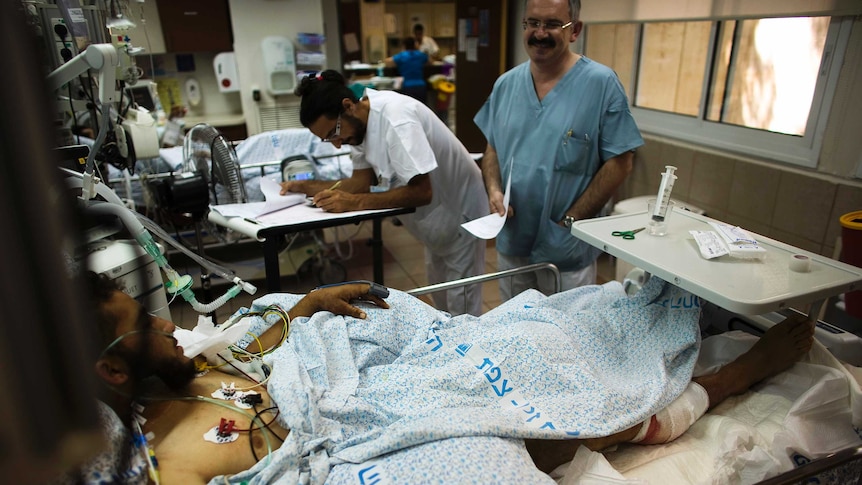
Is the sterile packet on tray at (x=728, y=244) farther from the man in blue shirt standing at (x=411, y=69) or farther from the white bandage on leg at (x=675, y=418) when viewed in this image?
the man in blue shirt standing at (x=411, y=69)

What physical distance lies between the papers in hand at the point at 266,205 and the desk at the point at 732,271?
1.26 meters

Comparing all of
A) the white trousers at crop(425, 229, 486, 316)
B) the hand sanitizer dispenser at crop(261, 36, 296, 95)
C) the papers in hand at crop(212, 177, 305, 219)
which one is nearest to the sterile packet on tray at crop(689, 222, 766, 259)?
the white trousers at crop(425, 229, 486, 316)

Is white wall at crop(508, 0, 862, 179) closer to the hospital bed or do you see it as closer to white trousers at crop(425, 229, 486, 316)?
white trousers at crop(425, 229, 486, 316)

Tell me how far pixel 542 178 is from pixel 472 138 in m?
3.13

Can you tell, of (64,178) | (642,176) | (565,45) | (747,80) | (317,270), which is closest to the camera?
(64,178)

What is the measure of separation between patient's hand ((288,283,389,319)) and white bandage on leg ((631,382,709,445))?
0.74m

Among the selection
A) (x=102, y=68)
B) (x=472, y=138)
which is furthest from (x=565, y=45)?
(x=472, y=138)

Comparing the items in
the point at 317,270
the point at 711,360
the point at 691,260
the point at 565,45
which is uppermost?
the point at 565,45

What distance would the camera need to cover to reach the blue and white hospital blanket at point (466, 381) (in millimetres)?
1054

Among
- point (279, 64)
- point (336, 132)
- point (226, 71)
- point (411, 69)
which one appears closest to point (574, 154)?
point (336, 132)

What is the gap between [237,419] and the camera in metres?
1.16

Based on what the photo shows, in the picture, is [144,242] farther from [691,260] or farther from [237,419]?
[691,260]

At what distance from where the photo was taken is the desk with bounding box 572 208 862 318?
1.15m

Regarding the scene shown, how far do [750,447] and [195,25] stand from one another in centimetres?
479
